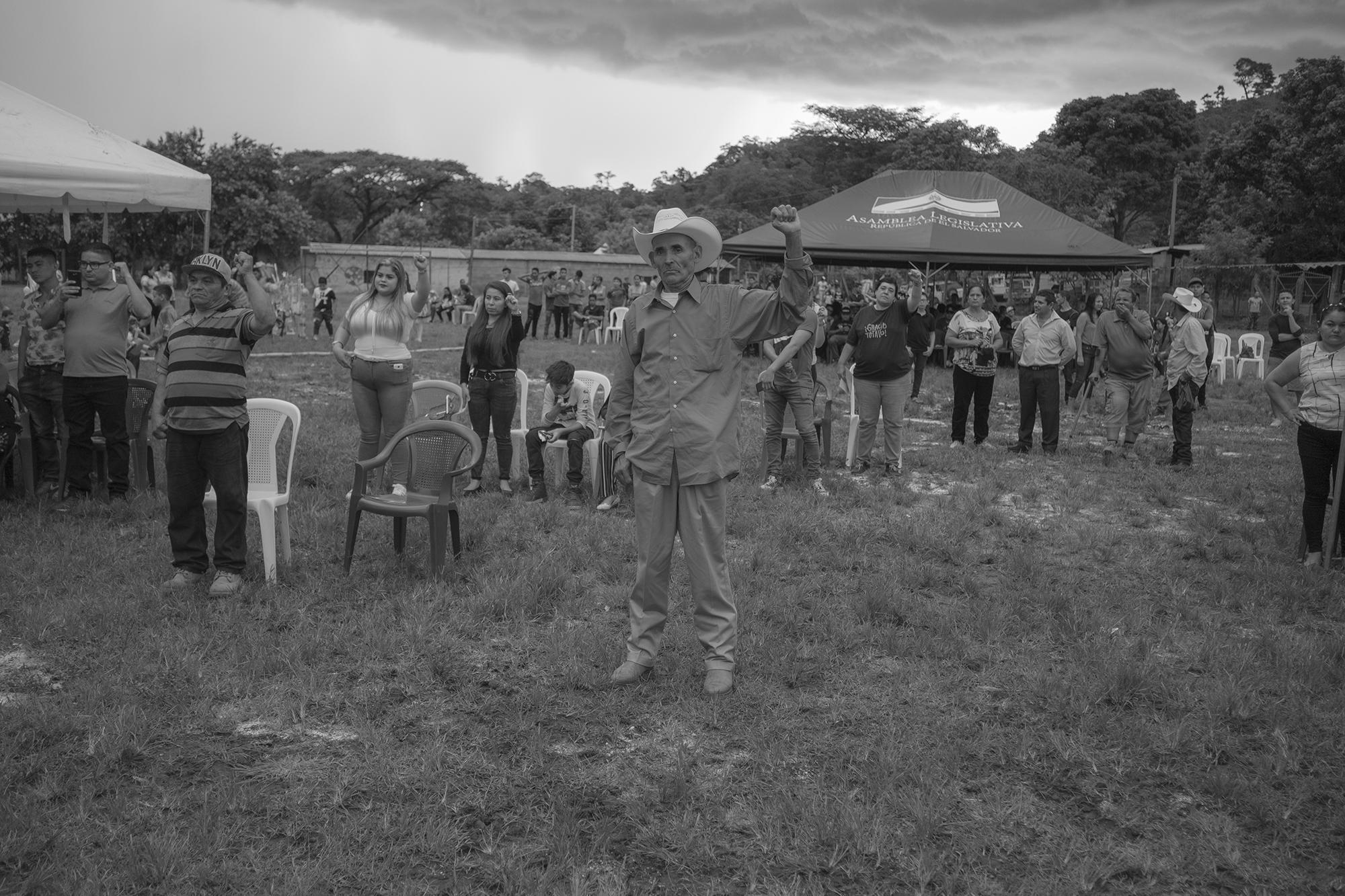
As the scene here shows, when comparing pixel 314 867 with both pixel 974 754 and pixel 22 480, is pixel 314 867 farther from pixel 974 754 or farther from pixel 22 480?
pixel 22 480

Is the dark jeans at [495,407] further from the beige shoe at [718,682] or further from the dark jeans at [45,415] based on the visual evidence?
the beige shoe at [718,682]

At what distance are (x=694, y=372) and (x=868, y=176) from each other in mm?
59048

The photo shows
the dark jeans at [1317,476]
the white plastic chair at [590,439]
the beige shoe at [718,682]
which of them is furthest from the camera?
the white plastic chair at [590,439]

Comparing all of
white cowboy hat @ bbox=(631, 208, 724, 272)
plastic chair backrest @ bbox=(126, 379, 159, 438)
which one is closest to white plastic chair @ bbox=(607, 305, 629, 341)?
plastic chair backrest @ bbox=(126, 379, 159, 438)

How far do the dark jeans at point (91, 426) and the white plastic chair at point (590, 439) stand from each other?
10.1 feet

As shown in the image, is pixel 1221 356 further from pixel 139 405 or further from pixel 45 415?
pixel 45 415

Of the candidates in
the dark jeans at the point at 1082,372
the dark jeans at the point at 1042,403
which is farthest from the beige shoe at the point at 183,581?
the dark jeans at the point at 1082,372

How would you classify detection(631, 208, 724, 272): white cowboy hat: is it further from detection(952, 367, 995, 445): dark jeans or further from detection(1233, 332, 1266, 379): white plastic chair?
detection(1233, 332, 1266, 379): white plastic chair

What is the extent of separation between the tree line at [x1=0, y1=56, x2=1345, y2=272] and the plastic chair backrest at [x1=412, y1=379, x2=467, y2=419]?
964 cm

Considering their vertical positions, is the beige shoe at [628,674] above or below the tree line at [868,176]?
below

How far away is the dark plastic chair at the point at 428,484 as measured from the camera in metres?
6.15

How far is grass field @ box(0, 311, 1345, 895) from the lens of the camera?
3385mm

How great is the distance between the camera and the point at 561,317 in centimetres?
2638

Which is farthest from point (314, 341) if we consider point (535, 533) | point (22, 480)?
point (535, 533)
